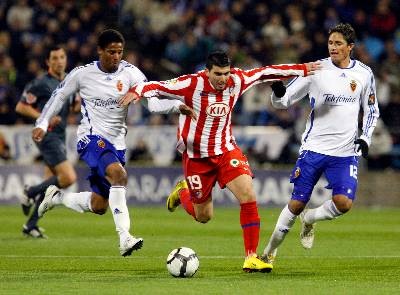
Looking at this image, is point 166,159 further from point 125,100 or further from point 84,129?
point 125,100

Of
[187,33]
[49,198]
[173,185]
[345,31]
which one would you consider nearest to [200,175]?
[345,31]

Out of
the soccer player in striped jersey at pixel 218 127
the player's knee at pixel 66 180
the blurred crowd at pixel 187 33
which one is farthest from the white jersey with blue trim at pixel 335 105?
the blurred crowd at pixel 187 33

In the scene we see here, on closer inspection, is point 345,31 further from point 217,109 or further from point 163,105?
point 163,105

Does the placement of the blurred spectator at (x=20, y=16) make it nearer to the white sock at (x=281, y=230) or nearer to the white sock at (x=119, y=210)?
the white sock at (x=119, y=210)

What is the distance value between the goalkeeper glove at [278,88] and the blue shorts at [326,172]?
0.67m

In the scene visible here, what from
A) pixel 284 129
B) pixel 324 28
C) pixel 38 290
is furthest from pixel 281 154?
pixel 38 290

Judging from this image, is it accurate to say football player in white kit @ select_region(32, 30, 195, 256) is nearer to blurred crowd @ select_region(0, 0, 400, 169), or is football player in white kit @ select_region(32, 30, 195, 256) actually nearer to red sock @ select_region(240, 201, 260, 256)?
red sock @ select_region(240, 201, 260, 256)

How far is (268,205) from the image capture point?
21.4 m

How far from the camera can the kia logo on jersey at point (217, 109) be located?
35.3 ft

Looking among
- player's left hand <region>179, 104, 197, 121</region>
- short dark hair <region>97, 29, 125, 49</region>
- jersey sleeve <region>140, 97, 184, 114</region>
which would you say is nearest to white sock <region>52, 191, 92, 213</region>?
short dark hair <region>97, 29, 125, 49</region>

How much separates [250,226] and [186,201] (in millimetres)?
1783

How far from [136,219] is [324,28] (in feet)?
26.8

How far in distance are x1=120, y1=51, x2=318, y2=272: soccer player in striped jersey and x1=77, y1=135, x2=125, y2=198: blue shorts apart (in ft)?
2.69

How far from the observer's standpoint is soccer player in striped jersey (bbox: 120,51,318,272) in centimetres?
1040
